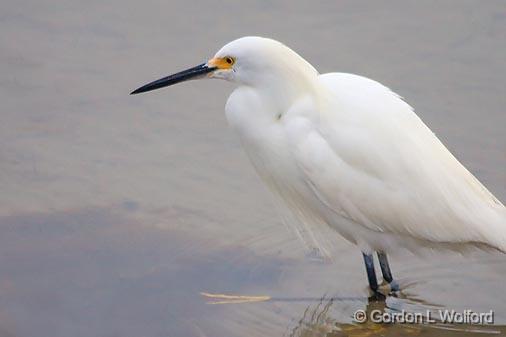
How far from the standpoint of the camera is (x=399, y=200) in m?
4.64

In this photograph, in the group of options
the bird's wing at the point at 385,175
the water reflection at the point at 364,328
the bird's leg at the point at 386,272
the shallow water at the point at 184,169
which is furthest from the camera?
the bird's leg at the point at 386,272

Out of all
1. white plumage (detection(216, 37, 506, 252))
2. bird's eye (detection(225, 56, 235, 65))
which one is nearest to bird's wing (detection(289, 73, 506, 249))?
white plumage (detection(216, 37, 506, 252))

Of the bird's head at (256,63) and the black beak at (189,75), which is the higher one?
the bird's head at (256,63)

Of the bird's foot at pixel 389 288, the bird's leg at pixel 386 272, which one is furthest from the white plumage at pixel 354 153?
the bird's foot at pixel 389 288

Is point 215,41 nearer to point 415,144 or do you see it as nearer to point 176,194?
point 176,194

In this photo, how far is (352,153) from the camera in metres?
4.57

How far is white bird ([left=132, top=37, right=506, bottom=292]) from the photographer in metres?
4.58

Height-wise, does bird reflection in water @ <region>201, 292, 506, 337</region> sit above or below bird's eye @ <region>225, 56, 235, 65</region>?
below

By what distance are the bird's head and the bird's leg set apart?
3.02 ft

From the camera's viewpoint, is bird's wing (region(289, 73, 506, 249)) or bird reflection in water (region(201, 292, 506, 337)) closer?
bird's wing (region(289, 73, 506, 249))

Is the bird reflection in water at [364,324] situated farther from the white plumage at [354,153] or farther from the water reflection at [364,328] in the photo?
the white plumage at [354,153]

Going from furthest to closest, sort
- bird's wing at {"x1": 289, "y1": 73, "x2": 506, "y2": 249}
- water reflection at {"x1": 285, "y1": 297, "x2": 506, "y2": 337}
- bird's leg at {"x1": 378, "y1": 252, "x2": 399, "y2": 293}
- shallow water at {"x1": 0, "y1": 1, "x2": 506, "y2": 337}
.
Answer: bird's leg at {"x1": 378, "y1": 252, "x2": 399, "y2": 293}, shallow water at {"x1": 0, "y1": 1, "x2": 506, "y2": 337}, water reflection at {"x1": 285, "y1": 297, "x2": 506, "y2": 337}, bird's wing at {"x1": 289, "y1": 73, "x2": 506, "y2": 249}

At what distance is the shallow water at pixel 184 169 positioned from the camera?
485 cm

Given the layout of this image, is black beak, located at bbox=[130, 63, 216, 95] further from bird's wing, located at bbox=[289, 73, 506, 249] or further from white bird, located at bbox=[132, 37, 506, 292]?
bird's wing, located at bbox=[289, 73, 506, 249]
